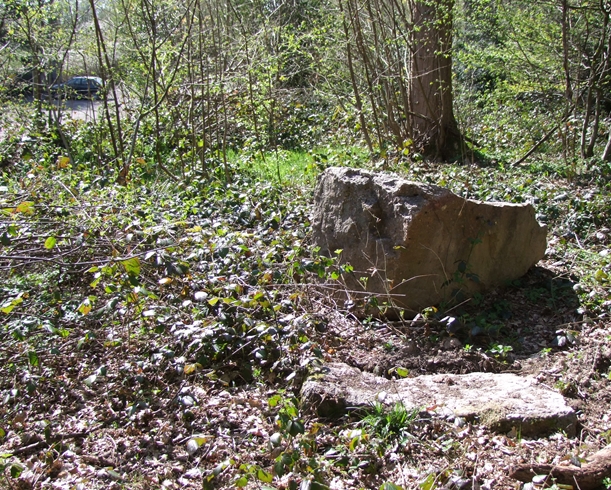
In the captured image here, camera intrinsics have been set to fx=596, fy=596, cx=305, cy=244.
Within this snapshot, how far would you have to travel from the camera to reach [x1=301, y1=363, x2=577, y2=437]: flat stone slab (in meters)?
3.28

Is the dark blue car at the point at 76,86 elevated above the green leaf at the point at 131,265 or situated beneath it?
elevated above

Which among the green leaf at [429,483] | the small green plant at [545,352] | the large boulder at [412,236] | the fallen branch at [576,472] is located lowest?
the small green plant at [545,352]

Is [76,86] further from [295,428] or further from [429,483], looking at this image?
[429,483]

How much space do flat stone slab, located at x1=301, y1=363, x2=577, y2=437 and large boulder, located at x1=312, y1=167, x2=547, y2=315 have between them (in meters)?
0.91

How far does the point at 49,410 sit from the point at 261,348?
56.4 inches

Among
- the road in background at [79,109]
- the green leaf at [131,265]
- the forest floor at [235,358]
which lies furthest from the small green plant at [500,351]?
the road in background at [79,109]

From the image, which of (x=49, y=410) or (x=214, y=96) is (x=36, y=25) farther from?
(x=49, y=410)

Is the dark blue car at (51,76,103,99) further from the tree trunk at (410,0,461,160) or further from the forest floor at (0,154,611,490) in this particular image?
the tree trunk at (410,0,461,160)

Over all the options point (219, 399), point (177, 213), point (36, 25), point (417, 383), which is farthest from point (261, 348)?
point (36, 25)

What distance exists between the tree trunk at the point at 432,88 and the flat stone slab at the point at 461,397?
5.71 metres

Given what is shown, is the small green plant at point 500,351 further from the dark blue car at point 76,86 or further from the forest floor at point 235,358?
the dark blue car at point 76,86

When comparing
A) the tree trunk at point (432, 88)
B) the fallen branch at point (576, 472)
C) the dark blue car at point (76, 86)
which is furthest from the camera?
the dark blue car at point (76, 86)

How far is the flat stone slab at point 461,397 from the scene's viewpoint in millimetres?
3283

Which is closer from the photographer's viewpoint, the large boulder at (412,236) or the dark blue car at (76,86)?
the large boulder at (412,236)
